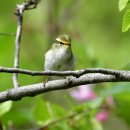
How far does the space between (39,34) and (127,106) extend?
2.47 meters

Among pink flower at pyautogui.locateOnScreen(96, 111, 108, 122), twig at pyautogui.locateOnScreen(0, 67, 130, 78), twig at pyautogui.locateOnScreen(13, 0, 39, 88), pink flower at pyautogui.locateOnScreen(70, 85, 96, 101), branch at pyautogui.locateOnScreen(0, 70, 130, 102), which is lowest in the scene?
pink flower at pyautogui.locateOnScreen(96, 111, 108, 122)

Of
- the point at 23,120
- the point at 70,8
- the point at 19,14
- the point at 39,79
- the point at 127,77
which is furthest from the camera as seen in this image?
the point at 70,8

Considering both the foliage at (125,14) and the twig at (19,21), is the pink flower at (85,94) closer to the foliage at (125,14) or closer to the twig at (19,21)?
the twig at (19,21)

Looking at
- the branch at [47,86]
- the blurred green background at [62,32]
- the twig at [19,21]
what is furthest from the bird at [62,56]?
the blurred green background at [62,32]

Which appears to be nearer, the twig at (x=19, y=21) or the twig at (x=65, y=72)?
the twig at (x=65, y=72)

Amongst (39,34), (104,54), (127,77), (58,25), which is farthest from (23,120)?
(104,54)

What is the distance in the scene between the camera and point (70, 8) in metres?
6.31

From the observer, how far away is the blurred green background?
496 cm

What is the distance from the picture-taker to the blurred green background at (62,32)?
496 centimetres

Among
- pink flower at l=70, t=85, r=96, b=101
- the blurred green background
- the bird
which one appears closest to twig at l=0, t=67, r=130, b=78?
the bird

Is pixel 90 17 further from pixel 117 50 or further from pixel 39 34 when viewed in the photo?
pixel 39 34

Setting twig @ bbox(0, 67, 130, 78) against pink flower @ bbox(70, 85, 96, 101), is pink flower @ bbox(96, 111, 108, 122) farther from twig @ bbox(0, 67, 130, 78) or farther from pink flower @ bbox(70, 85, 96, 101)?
twig @ bbox(0, 67, 130, 78)

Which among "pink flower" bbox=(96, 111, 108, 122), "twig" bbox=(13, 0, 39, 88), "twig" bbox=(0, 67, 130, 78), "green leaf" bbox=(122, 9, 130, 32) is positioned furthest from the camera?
"pink flower" bbox=(96, 111, 108, 122)


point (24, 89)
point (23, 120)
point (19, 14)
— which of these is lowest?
point (23, 120)
